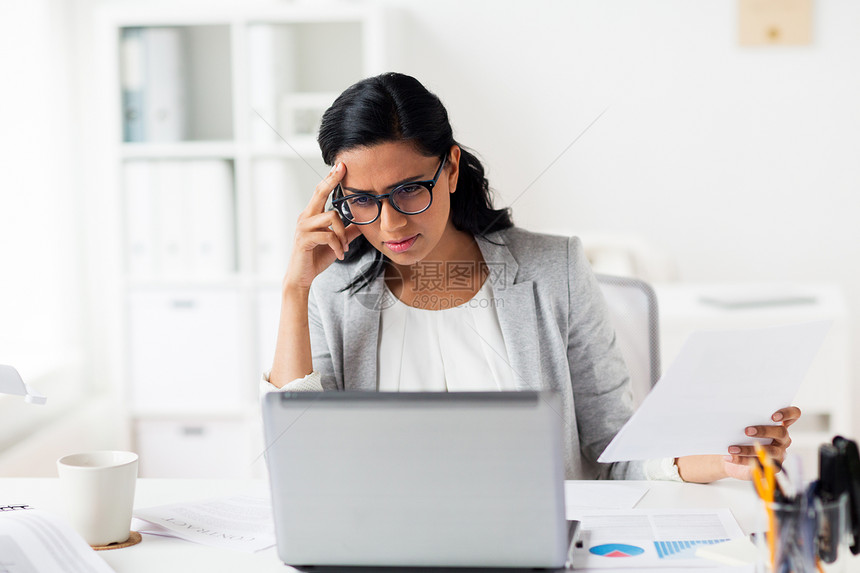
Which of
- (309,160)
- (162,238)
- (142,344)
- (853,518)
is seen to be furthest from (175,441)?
(853,518)

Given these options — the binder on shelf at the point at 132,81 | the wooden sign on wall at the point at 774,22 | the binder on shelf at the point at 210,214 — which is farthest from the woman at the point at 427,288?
the wooden sign on wall at the point at 774,22

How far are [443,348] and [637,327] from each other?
337 mm

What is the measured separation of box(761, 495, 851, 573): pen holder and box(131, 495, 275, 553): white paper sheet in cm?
52

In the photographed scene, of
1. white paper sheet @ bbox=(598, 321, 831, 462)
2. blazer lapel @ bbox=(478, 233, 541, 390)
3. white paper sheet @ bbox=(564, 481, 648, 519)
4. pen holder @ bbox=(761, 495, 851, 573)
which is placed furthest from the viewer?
blazer lapel @ bbox=(478, 233, 541, 390)

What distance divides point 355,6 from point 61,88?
0.97 metres

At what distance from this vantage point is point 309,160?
8.03ft

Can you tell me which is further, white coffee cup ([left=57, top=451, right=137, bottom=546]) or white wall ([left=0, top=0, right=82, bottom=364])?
white wall ([left=0, top=0, right=82, bottom=364])

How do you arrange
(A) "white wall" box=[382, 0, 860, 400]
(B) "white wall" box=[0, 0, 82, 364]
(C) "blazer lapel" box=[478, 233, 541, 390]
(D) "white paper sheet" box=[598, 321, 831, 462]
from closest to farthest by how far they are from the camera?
(D) "white paper sheet" box=[598, 321, 831, 462]
(C) "blazer lapel" box=[478, 233, 541, 390]
(B) "white wall" box=[0, 0, 82, 364]
(A) "white wall" box=[382, 0, 860, 400]

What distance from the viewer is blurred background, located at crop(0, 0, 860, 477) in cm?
240

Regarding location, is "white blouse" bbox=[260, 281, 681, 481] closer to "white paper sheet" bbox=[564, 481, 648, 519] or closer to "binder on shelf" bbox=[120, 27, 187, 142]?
"white paper sheet" bbox=[564, 481, 648, 519]

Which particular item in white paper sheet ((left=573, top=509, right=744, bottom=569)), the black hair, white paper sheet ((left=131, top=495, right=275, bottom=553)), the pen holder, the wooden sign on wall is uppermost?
the wooden sign on wall

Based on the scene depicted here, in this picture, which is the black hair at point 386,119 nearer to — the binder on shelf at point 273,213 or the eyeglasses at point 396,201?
the eyeglasses at point 396,201

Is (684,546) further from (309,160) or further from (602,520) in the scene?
(309,160)

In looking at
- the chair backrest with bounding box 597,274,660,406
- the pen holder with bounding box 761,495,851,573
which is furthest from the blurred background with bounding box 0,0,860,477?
the pen holder with bounding box 761,495,851,573
